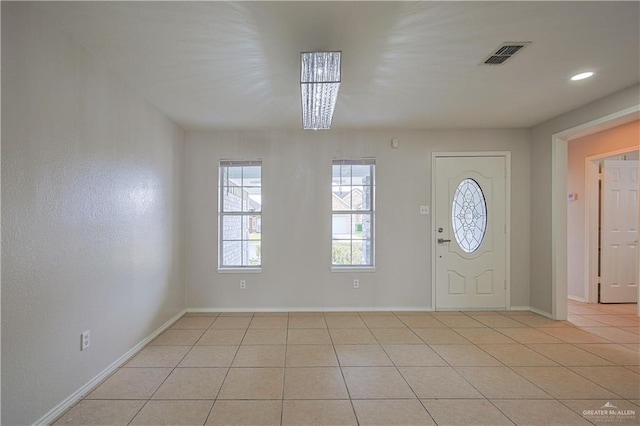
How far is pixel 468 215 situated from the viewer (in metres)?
3.93

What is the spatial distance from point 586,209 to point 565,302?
1.70 meters

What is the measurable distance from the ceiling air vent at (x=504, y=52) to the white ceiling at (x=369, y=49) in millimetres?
46

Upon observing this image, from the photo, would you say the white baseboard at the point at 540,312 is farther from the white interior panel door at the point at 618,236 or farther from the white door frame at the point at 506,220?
the white interior panel door at the point at 618,236

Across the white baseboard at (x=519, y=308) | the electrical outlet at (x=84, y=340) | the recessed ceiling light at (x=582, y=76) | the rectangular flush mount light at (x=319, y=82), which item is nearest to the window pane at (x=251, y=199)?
the rectangular flush mount light at (x=319, y=82)

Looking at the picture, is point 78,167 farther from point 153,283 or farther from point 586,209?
point 586,209

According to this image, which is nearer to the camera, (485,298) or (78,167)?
(78,167)

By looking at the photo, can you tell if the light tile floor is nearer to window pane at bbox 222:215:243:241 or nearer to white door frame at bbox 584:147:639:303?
white door frame at bbox 584:147:639:303

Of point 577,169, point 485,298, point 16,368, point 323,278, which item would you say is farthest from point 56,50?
point 577,169

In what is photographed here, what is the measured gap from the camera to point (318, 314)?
3.76 meters

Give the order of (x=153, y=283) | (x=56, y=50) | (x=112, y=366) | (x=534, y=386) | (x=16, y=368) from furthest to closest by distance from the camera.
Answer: (x=153, y=283) < (x=112, y=366) < (x=534, y=386) < (x=56, y=50) < (x=16, y=368)

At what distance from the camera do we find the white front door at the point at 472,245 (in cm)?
388

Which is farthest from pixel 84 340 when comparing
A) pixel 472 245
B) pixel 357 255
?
pixel 472 245

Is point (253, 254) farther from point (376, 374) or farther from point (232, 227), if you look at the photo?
point (376, 374)

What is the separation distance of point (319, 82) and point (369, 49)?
1.36 ft
